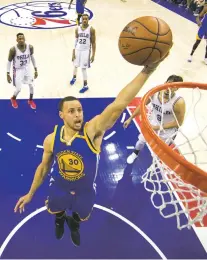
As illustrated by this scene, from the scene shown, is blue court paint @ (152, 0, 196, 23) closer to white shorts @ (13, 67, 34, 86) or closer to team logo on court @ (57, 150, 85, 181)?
white shorts @ (13, 67, 34, 86)

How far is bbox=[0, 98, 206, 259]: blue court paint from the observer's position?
320 centimetres

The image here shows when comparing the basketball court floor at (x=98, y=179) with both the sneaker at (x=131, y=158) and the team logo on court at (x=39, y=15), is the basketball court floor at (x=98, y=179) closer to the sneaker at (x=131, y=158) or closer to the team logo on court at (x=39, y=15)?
the sneaker at (x=131, y=158)

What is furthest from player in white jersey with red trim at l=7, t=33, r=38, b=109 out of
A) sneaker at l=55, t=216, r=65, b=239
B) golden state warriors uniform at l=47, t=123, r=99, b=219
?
golden state warriors uniform at l=47, t=123, r=99, b=219

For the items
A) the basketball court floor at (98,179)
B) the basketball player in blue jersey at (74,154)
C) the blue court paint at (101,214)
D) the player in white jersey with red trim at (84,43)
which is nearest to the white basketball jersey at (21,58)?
A: the basketball court floor at (98,179)

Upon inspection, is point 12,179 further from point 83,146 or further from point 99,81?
point 99,81

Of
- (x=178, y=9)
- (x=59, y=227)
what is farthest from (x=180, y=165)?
(x=178, y=9)

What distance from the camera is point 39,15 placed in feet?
38.7

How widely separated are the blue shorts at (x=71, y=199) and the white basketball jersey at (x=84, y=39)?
4170 millimetres

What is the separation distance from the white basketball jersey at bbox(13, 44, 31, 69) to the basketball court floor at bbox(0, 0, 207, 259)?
2.72 ft

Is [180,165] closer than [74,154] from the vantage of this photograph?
Yes

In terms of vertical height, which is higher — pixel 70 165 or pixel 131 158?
pixel 70 165

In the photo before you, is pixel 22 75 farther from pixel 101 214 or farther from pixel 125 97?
pixel 125 97

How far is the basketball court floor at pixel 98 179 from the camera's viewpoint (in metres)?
3.22

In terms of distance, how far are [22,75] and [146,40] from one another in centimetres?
380
